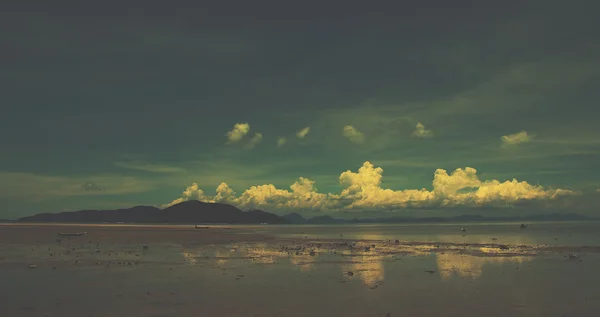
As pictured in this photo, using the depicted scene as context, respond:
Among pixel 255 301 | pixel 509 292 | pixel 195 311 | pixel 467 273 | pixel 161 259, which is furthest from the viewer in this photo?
pixel 161 259

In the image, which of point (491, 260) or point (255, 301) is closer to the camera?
point (255, 301)

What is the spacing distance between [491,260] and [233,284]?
28875 mm

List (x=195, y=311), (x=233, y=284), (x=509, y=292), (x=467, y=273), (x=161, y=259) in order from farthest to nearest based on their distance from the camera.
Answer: (x=161, y=259), (x=467, y=273), (x=233, y=284), (x=509, y=292), (x=195, y=311)

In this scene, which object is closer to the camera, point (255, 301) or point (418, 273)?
point (255, 301)

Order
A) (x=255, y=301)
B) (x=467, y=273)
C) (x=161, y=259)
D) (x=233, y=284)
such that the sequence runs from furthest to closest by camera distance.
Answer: (x=161, y=259), (x=467, y=273), (x=233, y=284), (x=255, y=301)

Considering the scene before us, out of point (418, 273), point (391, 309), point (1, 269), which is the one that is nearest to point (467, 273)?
point (418, 273)

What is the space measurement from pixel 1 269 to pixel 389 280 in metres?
30.8

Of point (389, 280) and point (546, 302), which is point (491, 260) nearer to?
point (389, 280)

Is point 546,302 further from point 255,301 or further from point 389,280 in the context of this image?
point 255,301

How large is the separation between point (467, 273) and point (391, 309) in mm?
15891

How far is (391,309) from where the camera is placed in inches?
871

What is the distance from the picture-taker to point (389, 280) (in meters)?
31.5

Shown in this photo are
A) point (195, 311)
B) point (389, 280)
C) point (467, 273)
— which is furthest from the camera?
point (467, 273)

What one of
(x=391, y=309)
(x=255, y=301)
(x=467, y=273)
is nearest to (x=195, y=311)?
(x=255, y=301)
